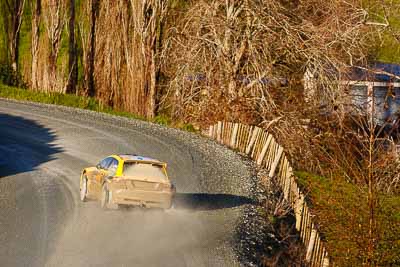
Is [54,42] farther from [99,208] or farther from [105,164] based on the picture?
[99,208]

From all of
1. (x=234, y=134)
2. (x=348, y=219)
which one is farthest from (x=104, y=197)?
(x=234, y=134)

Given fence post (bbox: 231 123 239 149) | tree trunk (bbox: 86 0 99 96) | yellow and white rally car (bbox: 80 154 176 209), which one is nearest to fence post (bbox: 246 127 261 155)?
fence post (bbox: 231 123 239 149)

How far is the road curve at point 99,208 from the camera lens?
1302cm

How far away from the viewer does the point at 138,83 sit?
40.3 meters

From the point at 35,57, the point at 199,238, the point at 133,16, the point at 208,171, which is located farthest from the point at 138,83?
the point at 199,238

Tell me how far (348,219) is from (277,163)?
378 cm

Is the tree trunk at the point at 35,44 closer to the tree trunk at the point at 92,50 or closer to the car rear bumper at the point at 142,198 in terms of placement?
the tree trunk at the point at 92,50

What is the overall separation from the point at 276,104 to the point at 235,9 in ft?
15.5

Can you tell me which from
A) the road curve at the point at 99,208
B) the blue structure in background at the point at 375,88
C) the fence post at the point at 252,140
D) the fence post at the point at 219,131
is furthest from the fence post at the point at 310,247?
the fence post at the point at 219,131

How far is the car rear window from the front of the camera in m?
15.5

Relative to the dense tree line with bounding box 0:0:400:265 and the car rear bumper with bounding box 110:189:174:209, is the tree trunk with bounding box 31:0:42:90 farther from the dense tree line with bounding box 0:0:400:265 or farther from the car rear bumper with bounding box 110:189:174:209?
the car rear bumper with bounding box 110:189:174:209

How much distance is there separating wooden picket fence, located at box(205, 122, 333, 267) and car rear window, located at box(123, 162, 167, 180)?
3.52 meters

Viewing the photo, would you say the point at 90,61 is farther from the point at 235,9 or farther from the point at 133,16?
the point at 235,9

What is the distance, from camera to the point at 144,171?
15703 mm
